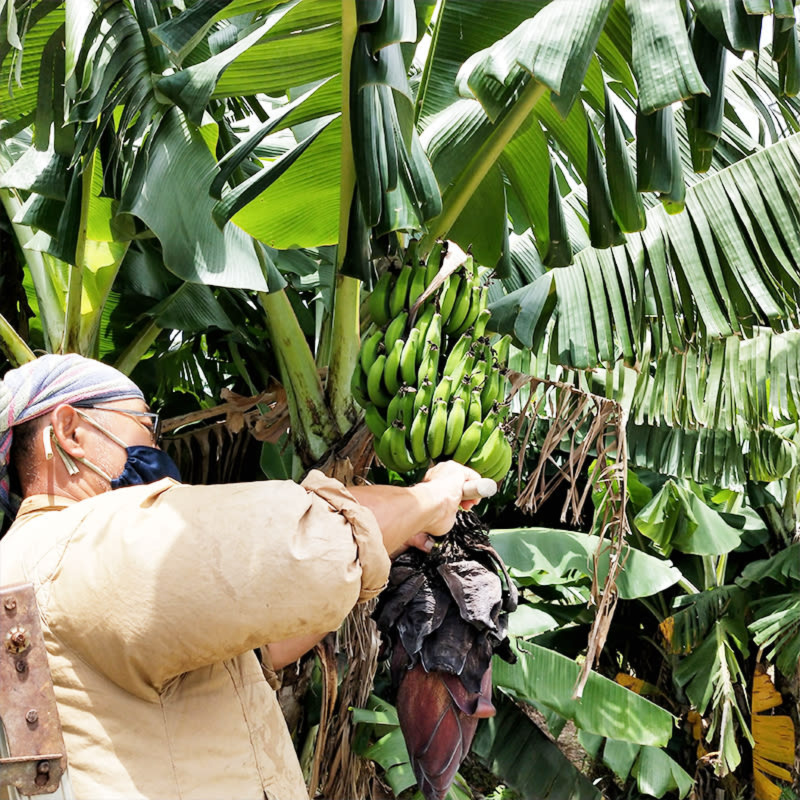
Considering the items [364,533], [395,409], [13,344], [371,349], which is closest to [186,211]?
Result: [13,344]

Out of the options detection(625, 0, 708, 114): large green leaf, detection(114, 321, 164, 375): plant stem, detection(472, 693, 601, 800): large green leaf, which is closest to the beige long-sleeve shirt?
detection(625, 0, 708, 114): large green leaf

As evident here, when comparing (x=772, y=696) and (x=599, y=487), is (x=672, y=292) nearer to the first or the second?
(x=599, y=487)

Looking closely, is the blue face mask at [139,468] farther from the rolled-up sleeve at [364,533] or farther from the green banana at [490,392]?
the green banana at [490,392]

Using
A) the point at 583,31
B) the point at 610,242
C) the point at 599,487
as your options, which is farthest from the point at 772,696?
the point at 583,31

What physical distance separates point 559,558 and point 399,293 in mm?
2540

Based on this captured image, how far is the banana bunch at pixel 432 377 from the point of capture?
59.1 inches

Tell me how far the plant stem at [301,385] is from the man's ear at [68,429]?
844mm

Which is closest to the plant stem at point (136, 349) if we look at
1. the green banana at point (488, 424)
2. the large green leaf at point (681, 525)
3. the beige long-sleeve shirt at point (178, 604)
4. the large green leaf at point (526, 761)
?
the green banana at point (488, 424)

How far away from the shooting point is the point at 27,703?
3.18ft

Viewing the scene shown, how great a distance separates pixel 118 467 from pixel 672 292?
1.50m

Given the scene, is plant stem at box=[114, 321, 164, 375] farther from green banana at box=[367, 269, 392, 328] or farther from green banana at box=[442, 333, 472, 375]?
green banana at box=[442, 333, 472, 375]

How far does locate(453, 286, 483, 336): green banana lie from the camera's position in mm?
→ 1620

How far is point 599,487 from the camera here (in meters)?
2.23

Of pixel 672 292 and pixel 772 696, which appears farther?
pixel 772 696
